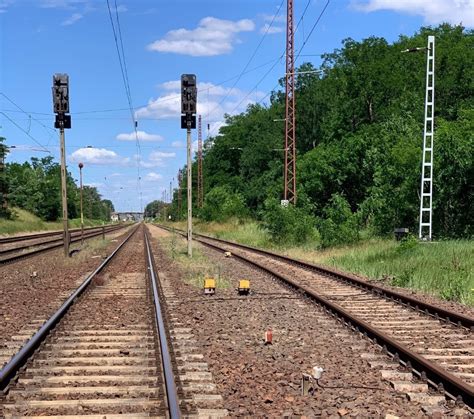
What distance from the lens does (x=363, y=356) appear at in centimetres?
777

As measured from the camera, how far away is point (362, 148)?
1523 inches

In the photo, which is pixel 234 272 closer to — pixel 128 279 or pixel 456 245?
pixel 128 279

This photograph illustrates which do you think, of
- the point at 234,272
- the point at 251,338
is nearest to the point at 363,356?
the point at 251,338

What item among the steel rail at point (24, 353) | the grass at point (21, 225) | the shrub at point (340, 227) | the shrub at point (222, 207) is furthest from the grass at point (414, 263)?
the grass at point (21, 225)

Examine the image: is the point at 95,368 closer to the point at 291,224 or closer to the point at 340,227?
the point at 340,227

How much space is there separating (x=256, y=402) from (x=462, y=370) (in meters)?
2.73

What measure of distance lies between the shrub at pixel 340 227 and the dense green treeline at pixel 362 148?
50 mm

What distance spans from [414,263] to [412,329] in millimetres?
8501

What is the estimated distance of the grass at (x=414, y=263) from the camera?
1416 cm

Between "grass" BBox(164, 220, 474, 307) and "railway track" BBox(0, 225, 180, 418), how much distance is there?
7052 millimetres

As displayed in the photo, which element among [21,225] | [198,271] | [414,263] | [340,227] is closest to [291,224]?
[340,227]

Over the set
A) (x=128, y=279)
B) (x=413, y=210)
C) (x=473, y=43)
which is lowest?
(x=128, y=279)

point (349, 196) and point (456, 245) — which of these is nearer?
point (456, 245)

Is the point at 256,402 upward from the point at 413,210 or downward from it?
downward
